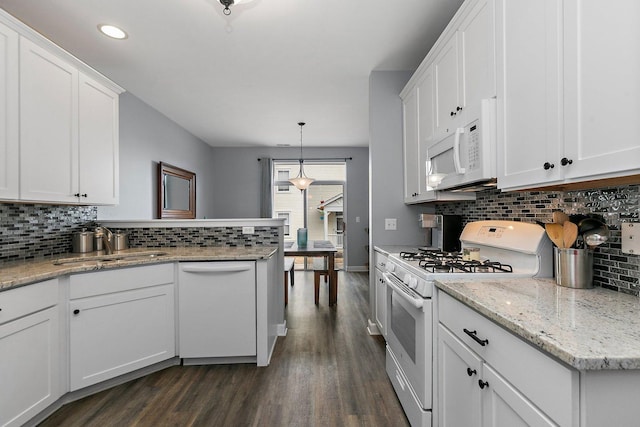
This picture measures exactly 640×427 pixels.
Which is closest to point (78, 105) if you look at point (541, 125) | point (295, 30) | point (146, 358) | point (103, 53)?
point (103, 53)

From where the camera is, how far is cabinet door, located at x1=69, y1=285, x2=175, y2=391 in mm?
1953

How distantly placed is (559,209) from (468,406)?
3.33ft

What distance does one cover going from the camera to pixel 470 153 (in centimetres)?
171

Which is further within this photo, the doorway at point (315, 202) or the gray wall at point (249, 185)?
the doorway at point (315, 202)

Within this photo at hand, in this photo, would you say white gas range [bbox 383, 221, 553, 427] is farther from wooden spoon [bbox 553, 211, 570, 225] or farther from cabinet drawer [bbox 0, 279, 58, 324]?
cabinet drawer [bbox 0, 279, 58, 324]

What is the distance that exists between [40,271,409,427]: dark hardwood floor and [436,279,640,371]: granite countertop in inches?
41.1

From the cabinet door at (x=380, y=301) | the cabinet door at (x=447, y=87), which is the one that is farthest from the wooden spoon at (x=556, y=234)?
the cabinet door at (x=380, y=301)

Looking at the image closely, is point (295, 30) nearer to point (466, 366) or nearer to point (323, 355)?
point (466, 366)

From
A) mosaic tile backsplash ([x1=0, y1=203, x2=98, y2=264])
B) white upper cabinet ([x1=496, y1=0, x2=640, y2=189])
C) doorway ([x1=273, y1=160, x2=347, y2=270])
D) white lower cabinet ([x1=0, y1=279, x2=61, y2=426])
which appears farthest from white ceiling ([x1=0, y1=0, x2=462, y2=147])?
doorway ([x1=273, y1=160, x2=347, y2=270])

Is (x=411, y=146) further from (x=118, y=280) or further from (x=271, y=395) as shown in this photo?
(x=118, y=280)

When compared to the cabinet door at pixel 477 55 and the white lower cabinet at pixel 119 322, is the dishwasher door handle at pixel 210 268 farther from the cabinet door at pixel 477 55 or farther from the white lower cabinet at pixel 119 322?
the cabinet door at pixel 477 55

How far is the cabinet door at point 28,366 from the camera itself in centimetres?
152

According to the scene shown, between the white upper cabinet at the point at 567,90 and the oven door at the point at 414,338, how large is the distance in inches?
29.2

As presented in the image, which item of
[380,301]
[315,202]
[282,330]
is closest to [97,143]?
[282,330]
